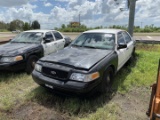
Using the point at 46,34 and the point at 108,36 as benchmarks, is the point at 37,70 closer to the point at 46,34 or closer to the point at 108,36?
the point at 108,36

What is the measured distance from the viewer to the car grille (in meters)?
3.57

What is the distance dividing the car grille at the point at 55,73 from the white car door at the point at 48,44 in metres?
2.67

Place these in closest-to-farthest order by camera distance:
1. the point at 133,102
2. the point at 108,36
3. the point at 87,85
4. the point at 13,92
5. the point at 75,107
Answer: the point at 87,85 → the point at 75,107 → the point at 133,102 → the point at 13,92 → the point at 108,36

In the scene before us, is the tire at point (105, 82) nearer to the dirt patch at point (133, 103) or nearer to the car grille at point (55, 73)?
the dirt patch at point (133, 103)

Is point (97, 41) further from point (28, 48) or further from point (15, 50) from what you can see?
point (15, 50)

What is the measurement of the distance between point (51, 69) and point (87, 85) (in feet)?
3.04

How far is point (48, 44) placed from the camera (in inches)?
262

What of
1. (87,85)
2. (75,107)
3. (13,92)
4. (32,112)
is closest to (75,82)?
(87,85)

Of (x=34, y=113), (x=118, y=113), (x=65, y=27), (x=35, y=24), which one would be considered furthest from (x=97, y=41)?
(x=35, y=24)

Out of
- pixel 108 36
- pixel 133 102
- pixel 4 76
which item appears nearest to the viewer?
pixel 133 102

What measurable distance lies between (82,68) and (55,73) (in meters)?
0.63

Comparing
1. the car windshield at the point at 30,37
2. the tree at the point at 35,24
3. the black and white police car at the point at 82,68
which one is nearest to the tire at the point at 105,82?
the black and white police car at the point at 82,68

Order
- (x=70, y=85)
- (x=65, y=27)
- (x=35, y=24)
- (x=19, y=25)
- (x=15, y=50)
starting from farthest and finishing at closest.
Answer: (x=19, y=25) → (x=35, y=24) → (x=65, y=27) → (x=15, y=50) → (x=70, y=85)

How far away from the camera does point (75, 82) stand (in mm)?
3422
